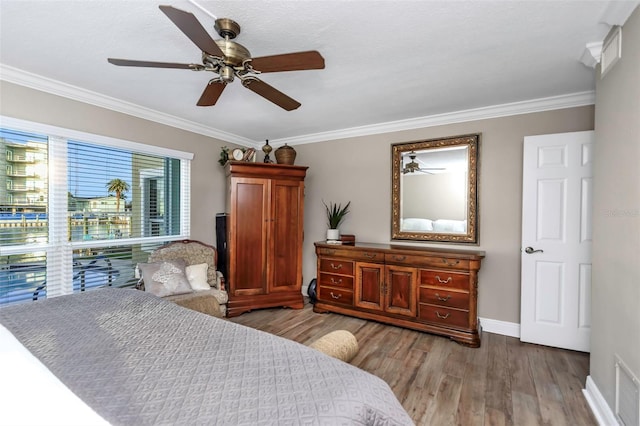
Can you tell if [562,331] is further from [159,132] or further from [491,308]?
[159,132]

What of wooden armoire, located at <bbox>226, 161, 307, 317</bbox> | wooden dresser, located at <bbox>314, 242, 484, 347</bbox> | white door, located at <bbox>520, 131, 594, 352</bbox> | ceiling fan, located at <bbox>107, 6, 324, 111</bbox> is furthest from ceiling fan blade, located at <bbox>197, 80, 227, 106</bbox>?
white door, located at <bbox>520, 131, 594, 352</bbox>

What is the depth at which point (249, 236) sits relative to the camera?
11.9ft

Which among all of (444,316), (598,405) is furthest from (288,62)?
(598,405)

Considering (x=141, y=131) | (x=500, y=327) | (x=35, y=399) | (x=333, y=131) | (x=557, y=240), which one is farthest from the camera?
(x=333, y=131)

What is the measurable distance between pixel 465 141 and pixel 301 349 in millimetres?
3104

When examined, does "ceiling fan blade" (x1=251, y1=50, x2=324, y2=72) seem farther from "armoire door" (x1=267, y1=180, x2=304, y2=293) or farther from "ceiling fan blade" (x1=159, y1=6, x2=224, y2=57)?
"armoire door" (x1=267, y1=180, x2=304, y2=293)

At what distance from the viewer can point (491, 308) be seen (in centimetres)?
320

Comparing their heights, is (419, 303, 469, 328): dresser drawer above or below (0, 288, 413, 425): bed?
below

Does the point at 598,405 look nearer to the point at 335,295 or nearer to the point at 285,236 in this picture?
the point at 335,295

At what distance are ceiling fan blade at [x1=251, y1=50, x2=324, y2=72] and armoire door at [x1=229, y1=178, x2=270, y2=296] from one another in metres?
2.06

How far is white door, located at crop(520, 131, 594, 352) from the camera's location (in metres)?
2.64

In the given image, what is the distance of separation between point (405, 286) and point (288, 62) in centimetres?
254

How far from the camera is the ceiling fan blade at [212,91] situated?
189 centimetres

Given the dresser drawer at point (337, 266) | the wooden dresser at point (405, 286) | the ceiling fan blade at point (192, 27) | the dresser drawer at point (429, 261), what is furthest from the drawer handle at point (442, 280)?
the ceiling fan blade at point (192, 27)
